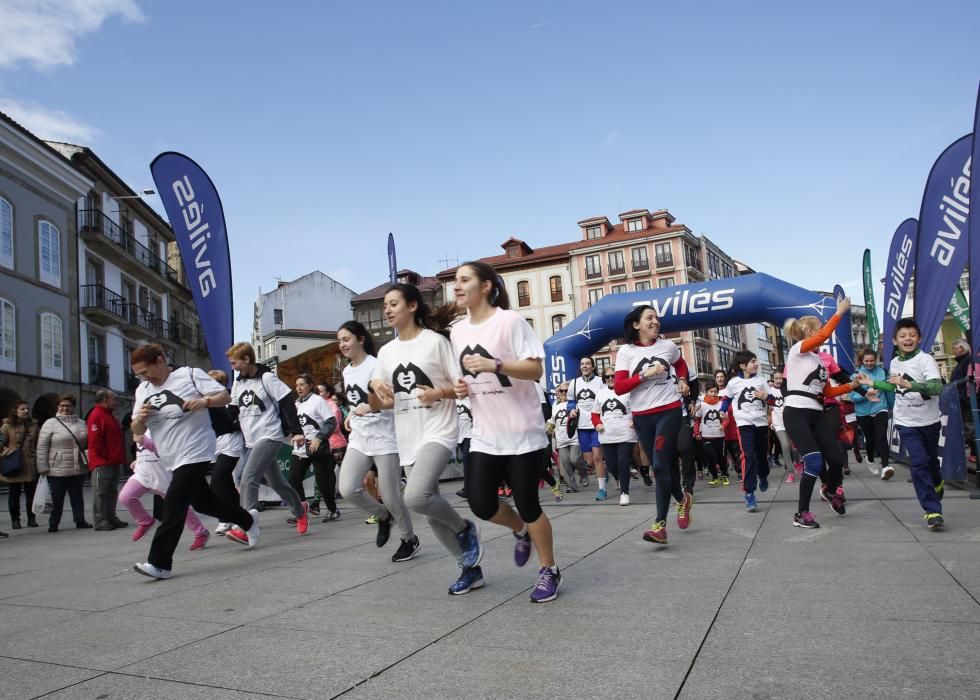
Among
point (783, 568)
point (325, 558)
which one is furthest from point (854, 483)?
point (325, 558)

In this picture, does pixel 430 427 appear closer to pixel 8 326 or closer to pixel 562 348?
pixel 562 348

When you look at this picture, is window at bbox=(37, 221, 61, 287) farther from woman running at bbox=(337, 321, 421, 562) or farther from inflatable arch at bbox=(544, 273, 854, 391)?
woman running at bbox=(337, 321, 421, 562)

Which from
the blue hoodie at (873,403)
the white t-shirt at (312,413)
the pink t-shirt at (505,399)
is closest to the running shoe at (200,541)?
the white t-shirt at (312,413)

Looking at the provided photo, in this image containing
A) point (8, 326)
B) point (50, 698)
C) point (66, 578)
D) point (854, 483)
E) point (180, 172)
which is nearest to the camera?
point (50, 698)

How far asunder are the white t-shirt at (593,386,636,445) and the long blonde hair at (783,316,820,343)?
3.28 m

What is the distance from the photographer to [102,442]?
964cm

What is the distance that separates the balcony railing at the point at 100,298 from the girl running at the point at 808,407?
2912 centimetres

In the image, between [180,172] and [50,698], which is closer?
[50,698]

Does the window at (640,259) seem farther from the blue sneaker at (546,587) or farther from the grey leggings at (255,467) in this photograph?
the blue sneaker at (546,587)

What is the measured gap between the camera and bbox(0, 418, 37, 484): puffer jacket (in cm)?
1052

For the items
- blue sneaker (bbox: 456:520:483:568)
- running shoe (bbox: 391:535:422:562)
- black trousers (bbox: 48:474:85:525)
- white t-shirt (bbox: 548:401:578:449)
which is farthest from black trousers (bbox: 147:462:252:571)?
white t-shirt (bbox: 548:401:578:449)

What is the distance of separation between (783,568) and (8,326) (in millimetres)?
26703

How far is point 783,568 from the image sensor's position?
15.1ft

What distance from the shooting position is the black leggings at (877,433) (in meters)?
11.0
